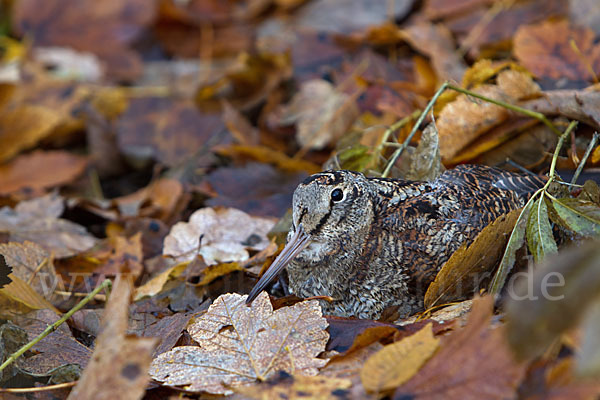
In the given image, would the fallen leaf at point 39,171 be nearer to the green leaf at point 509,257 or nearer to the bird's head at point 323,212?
the bird's head at point 323,212

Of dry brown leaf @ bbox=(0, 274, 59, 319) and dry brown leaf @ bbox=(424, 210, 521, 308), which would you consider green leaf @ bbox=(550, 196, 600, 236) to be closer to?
dry brown leaf @ bbox=(424, 210, 521, 308)

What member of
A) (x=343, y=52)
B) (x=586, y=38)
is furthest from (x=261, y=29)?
(x=586, y=38)

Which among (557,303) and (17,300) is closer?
(557,303)

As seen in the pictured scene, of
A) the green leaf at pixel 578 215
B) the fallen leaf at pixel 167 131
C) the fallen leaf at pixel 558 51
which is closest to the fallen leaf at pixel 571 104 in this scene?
the fallen leaf at pixel 558 51

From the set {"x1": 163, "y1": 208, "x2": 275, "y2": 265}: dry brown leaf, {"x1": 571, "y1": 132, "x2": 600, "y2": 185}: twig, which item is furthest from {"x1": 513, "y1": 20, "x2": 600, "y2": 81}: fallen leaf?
{"x1": 163, "y1": 208, "x2": 275, "y2": 265}: dry brown leaf

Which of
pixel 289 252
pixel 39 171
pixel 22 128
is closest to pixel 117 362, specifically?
pixel 289 252

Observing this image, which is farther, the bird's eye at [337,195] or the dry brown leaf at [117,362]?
the bird's eye at [337,195]

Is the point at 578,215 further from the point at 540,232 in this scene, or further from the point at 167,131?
the point at 167,131
